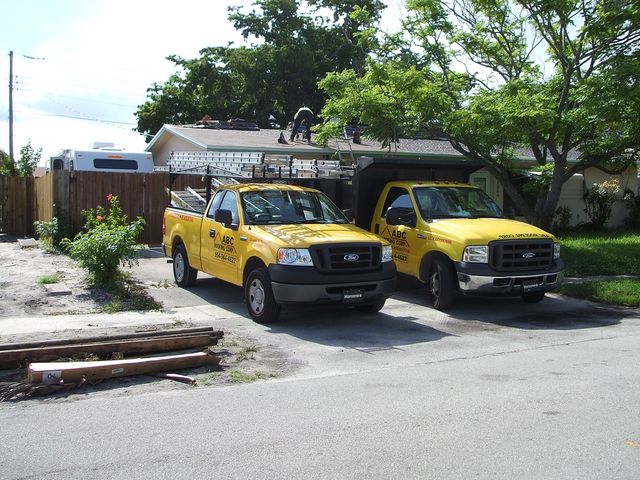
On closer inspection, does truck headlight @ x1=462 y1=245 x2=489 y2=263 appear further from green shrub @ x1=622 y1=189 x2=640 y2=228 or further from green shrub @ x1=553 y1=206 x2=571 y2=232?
green shrub @ x1=622 y1=189 x2=640 y2=228

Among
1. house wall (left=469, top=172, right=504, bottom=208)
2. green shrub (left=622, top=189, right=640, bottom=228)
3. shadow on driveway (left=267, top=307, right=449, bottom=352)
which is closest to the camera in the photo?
shadow on driveway (left=267, top=307, right=449, bottom=352)

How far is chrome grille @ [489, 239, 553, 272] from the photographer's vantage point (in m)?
10.2

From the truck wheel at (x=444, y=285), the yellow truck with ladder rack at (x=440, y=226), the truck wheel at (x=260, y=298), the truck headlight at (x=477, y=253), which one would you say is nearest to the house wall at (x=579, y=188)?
the yellow truck with ladder rack at (x=440, y=226)

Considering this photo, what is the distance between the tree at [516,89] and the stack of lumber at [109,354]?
326 inches

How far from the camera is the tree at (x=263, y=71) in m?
37.6

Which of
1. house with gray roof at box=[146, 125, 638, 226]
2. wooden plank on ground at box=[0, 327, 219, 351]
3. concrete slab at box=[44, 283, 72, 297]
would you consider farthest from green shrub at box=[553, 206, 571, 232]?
wooden plank on ground at box=[0, 327, 219, 351]

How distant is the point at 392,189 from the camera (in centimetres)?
1221

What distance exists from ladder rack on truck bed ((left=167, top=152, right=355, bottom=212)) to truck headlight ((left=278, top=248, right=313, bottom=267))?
3046 millimetres

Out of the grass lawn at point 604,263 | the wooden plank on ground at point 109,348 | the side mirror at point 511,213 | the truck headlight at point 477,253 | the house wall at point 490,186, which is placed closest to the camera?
the wooden plank on ground at point 109,348

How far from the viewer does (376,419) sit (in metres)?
5.47

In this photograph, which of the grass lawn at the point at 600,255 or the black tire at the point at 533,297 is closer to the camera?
the black tire at the point at 533,297

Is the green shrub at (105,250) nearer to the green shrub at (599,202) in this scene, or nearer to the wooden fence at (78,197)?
the wooden fence at (78,197)

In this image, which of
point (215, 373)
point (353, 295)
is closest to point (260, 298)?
point (353, 295)

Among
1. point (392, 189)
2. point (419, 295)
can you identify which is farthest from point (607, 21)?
point (419, 295)
